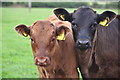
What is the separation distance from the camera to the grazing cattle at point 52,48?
18.4 ft

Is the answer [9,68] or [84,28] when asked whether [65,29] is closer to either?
[84,28]

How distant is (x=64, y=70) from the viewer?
6.30 meters

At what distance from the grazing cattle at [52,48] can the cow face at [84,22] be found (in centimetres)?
23

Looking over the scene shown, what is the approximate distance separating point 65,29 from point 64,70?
2.91 feet

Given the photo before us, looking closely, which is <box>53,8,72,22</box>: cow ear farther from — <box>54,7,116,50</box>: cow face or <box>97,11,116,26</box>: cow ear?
<box>97,11,116,26</box>: cow ear

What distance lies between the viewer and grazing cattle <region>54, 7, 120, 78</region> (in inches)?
241

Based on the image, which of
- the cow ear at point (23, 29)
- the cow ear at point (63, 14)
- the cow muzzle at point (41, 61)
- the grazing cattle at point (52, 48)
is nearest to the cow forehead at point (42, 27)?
the grazing cattle at point (52, 48)

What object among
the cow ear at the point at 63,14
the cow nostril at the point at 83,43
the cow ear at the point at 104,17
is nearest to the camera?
the cow nostril at the point at 83,43

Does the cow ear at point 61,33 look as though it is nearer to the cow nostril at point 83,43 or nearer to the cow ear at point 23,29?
the cow nostril at point 83,43

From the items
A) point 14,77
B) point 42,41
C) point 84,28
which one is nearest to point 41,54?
point 42,41

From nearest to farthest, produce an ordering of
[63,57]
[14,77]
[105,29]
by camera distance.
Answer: [63,57], [105,29], [14,77]

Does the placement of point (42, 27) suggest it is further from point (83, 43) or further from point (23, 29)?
point (83, 43)

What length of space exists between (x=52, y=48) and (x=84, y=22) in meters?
0.86

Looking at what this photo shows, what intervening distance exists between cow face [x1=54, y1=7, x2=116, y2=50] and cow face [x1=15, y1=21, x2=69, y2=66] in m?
0.27
